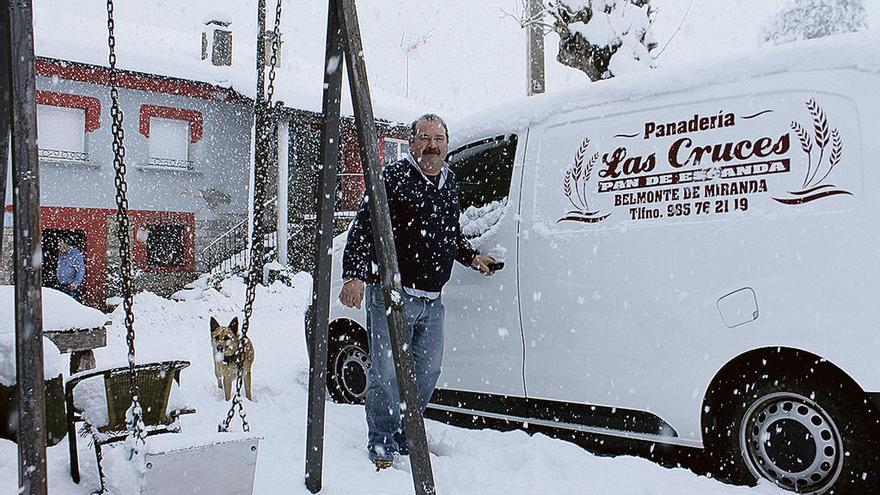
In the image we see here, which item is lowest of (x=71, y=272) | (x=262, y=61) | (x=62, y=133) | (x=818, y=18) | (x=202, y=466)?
(x=202, y=466)

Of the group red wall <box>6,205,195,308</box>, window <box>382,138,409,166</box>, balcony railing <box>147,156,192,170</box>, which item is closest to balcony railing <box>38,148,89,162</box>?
red wall <box>6,205,195,308</box>

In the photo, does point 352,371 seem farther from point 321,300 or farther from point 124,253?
point 124,253

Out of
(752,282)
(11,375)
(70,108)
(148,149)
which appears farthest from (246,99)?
(752,282)

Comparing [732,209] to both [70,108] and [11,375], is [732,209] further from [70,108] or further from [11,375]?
[70,108]

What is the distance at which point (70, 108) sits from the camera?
1686 centimetres

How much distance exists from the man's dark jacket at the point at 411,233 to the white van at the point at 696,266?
0.57 metres

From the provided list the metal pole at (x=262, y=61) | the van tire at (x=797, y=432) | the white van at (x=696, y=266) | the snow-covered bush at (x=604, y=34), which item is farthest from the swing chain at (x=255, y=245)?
the snow-covered bush at (x=604, y=34)

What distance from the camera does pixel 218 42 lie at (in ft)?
67.9

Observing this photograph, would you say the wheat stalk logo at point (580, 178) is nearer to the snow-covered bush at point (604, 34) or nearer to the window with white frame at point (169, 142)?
the snow-covered bush at point (604, 34)

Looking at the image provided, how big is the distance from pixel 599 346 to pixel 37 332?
2641 millimetres

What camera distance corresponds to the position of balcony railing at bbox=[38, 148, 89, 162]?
1625cm

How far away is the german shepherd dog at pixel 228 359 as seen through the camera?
5848 mm

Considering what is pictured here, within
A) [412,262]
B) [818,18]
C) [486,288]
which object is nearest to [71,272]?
[486,288]

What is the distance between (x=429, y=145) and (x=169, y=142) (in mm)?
16208
